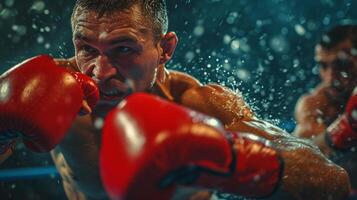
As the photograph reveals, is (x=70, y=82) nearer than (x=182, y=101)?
Yes

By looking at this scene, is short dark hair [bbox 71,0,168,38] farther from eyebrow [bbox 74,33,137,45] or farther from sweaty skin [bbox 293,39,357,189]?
sweaty skin [bbox 293,39,357,189]

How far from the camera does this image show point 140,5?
2.13 metres

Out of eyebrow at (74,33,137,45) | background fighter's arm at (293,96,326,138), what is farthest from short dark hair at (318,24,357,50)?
eyebrow at (74,33,137,45)

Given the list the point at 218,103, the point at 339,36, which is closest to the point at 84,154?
the point at 218,103

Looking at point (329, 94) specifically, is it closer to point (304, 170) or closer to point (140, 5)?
point (140, 5)

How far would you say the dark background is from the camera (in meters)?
4.82

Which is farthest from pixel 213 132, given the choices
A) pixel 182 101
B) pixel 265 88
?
pixel 265 88

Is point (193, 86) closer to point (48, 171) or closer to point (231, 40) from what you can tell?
point (48, 171)

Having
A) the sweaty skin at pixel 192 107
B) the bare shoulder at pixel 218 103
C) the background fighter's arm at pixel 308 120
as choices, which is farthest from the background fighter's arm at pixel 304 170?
the background fighter's arm at pixel 308 120

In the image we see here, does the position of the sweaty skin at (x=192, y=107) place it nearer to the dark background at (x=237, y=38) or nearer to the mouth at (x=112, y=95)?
the mouth at (x=112, y=95)

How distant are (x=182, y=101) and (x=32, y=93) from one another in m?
0.90

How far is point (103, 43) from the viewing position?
1955mm

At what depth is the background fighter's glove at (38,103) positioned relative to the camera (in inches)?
60.6

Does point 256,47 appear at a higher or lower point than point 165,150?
lower
